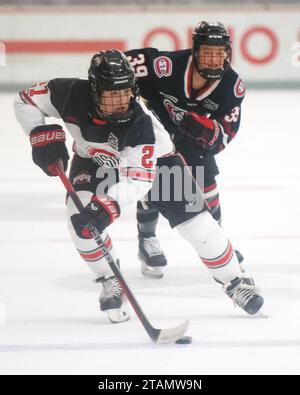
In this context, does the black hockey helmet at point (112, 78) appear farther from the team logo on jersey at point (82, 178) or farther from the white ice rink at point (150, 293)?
the white ice rink at point (150, 293)

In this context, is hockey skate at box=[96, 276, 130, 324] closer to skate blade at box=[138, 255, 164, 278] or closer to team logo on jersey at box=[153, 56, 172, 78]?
skate blade at box=[138, 255, 164, 278]

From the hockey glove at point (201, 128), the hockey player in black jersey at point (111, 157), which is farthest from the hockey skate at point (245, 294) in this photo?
the hockey glove at point (201, 128)

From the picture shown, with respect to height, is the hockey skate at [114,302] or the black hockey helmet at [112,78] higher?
the black hockey helmet at [112,78]

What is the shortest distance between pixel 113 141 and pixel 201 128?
475 millimetres

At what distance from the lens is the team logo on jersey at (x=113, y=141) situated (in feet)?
9.30

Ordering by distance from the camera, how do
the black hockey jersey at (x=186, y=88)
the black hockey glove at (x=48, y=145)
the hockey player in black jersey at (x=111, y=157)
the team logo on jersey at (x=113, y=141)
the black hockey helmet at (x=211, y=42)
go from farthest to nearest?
the black hockey jersey at (x=186, y=88)
the black hockey helmet at (x=211, y=42)
the black hockey glove at (x=48, y=145)
the team logo on jersey at (x=113, y=141)
the hockey player in black jersey at (x=111, y=157)

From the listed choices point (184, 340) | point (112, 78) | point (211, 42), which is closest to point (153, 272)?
point (184, 340)

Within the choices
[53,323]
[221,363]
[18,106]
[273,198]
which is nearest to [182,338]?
[221,363]

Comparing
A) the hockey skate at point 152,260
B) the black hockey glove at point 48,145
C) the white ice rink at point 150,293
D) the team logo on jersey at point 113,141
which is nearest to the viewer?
the white ice rink at point 150,293

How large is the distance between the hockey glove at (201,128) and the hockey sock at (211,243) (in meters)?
0.36

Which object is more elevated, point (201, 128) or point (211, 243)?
point (201, 128)

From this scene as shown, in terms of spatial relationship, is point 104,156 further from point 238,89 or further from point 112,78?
point 238,89

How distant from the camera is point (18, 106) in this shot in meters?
3.07

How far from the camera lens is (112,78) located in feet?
8.80
